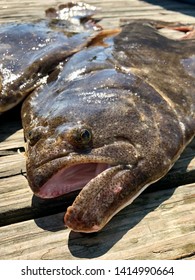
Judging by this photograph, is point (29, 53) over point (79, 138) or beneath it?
over

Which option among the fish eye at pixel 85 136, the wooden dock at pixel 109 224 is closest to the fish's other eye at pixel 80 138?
the fish eye at pixel 85 136

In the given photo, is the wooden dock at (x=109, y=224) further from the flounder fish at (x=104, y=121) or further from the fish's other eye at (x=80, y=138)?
the fish's other eye at (x=80, y=138)

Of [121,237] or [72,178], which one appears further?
[72,178]

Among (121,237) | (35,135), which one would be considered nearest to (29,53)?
(35,135)

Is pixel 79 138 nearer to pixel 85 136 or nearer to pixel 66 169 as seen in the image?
pixel 85 136

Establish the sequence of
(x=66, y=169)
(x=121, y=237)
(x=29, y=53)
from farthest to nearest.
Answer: (x=29, y=53), (x=66, y=169), (x=121, y=237)

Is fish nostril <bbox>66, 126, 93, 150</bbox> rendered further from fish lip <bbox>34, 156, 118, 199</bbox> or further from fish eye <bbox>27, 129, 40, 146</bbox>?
fish eye <bbox>27, 129, 40, 146</bbox>

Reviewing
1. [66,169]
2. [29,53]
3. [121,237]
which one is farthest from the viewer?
[29,53]
